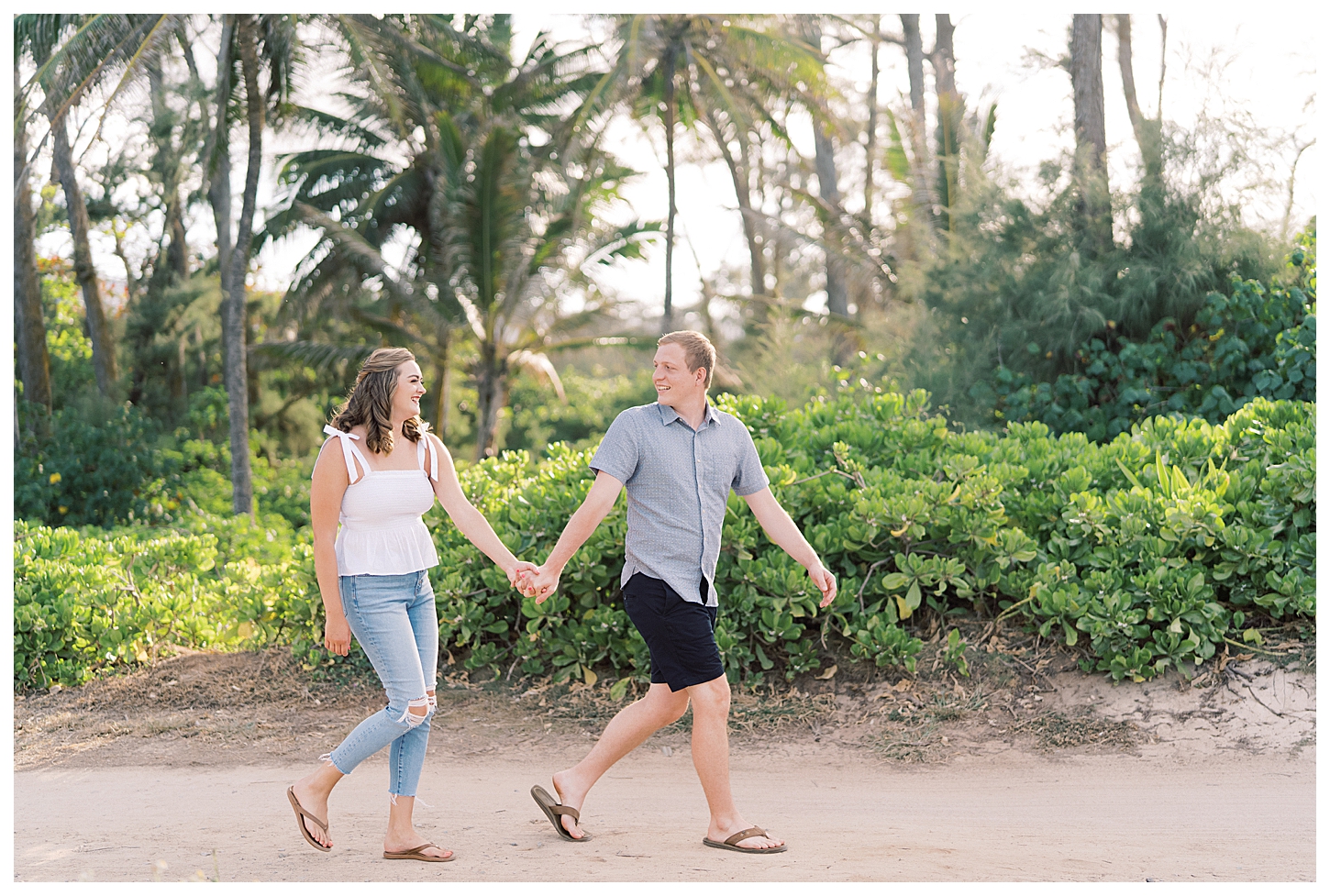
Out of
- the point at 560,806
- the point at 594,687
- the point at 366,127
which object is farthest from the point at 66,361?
the point at 560,806

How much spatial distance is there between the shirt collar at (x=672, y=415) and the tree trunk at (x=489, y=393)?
49.7 ft

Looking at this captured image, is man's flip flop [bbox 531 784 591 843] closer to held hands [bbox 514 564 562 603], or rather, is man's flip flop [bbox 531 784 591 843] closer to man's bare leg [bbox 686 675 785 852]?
man's bare leg [bbox 686 675 785 852]

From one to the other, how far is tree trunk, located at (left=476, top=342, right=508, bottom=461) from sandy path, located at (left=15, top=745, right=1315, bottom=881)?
13992mm

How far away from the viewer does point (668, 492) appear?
3639 millimetres

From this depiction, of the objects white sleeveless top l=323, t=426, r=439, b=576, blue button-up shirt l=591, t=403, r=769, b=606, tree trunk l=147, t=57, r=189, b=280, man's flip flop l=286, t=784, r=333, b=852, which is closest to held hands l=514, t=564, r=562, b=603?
blue button-up shirt l=591, t=403, r=769, b=606

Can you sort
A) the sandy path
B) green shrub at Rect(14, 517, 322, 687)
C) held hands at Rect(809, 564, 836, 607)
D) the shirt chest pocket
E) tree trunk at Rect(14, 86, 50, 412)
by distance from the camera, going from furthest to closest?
tree trunk at Rect(14, 86, 50, 412) < green shrub at Rect(14, 517, 322, 687) < held hands at Rect(809, 564, 836, 607) < the shirt chest pocket < the sandy path

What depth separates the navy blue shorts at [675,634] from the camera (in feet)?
11.7

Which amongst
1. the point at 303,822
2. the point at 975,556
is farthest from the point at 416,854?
the point at 975,556

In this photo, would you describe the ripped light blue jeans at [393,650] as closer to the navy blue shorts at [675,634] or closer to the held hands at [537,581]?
the held hands at [537,581]

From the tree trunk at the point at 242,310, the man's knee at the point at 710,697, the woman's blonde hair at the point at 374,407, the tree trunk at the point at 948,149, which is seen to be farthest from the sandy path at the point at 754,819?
the tree trunk at the point at 948,149

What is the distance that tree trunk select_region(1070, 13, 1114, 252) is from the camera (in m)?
10.3

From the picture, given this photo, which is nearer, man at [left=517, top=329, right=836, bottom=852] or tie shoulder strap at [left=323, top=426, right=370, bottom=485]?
tie shoulder strap at [left=323, top=426, right=370, bottom=485]

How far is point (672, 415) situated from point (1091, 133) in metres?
9.51

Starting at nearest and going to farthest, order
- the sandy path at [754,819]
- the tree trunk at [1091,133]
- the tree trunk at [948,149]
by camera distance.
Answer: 1. the sandy path at [754,819]
2. the tree trunk at [1091,133]
3. the tree trunk at [948,149]
